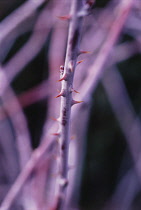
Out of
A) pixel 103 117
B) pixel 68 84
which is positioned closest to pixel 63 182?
pixel 68 84

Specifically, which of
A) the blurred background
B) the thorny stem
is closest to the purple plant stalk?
the thorny stem

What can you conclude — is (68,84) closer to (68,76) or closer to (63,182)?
(68,76)

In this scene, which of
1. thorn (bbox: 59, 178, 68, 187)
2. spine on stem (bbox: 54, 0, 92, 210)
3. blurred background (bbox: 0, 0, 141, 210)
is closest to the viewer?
spine on stem (bbox: 54, 0, 92, 210)

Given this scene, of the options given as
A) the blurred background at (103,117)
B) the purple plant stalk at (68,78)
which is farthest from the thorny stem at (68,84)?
the blurred background at (103,117)

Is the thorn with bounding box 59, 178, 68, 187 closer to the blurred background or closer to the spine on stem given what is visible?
the spine on stem

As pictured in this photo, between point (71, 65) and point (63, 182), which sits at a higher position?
point (71, 65)

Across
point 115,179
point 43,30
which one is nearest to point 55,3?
point 43,30

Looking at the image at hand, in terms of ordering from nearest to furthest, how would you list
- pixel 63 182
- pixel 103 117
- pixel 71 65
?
pixel 71 65, pixel 63 182, pixel 103 117

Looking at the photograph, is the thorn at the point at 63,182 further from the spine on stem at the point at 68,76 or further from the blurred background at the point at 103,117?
the blurred background at the point at 103,117

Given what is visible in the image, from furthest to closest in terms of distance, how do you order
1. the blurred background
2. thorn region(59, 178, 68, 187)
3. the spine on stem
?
1. the blurred background
2. thorn region(59, 178, 68, 187)
3. the spine on stem
